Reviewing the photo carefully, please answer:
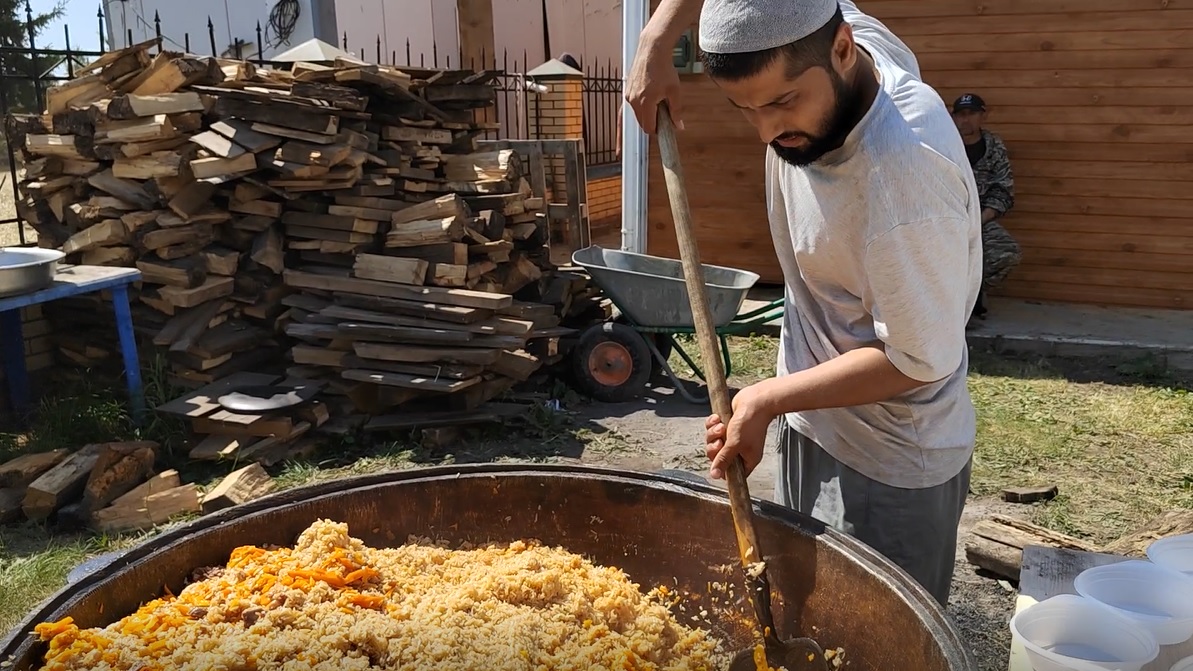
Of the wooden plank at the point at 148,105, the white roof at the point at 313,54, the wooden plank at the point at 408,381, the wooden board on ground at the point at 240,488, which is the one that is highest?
the white roof at the point at 313,54

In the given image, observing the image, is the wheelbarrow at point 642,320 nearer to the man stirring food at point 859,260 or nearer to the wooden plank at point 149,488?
the wooden plank at point 149,488

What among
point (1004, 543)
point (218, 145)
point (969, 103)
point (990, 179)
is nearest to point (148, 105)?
point (218, 145)

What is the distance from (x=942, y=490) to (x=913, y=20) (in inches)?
230

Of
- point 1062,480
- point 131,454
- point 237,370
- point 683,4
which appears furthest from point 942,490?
point 237,370

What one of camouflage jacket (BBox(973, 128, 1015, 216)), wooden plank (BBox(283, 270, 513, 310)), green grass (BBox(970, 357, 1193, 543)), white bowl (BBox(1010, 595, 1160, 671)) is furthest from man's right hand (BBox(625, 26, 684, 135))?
camouflage jacket (BBox(973, 128, 1015, 216))

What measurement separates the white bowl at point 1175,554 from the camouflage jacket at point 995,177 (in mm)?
5102

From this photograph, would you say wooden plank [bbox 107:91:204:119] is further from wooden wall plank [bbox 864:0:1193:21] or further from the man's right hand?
wooden wall plank [bbox 864:0:1193:21]

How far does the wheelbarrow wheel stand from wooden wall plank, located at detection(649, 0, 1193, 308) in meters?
2.71

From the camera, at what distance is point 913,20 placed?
22.3 ft

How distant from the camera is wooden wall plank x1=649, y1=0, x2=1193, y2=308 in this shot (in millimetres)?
6352

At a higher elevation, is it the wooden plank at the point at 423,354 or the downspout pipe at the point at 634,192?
the downspout pipe at the point at 634,192

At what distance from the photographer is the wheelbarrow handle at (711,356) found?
166 centimetres

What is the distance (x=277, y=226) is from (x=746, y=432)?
416 centimetres

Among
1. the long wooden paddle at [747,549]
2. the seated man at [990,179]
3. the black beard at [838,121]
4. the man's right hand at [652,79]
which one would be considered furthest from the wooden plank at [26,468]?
the seated man at [990,179]
